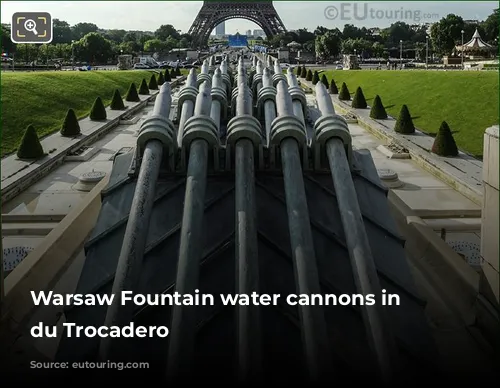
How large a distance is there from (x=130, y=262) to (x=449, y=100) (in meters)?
30.0

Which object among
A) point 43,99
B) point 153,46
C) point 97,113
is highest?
point 153,46

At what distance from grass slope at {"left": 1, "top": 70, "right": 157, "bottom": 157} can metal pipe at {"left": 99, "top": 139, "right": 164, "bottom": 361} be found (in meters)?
17.5

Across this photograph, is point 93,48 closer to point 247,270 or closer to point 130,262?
point 130,262

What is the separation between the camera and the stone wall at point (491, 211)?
482cm

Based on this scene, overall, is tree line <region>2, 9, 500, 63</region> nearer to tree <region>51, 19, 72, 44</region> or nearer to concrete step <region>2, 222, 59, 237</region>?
tree <region>51, 19, 72, 44</region>

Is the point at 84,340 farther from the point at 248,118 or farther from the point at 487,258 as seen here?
the point at 487,258

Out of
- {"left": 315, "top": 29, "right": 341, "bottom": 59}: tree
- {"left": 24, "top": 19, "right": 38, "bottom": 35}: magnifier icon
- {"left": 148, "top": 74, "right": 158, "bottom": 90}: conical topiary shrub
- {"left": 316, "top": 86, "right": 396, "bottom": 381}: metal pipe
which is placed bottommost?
{"left": 316, "top": 86, "right": 396, "bottom": 381}: metal pipe

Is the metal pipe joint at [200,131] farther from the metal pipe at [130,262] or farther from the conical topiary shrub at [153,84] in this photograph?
the conical topiary shrub at [153,84]

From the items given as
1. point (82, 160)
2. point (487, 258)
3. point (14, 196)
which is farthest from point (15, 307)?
point (82, 160)

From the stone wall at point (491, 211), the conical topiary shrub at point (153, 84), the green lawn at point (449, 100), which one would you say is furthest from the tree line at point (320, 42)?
the stone wall at point (491, 211)

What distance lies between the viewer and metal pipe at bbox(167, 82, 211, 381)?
12.0 feet

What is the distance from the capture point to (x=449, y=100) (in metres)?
31.0

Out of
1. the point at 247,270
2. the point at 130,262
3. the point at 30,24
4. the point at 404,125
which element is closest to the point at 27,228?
the point at 30,24

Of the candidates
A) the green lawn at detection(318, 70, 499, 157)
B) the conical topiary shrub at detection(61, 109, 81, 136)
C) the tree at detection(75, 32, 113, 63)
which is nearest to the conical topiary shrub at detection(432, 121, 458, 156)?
the green lawn at detection(318, 70, 499, 157)
